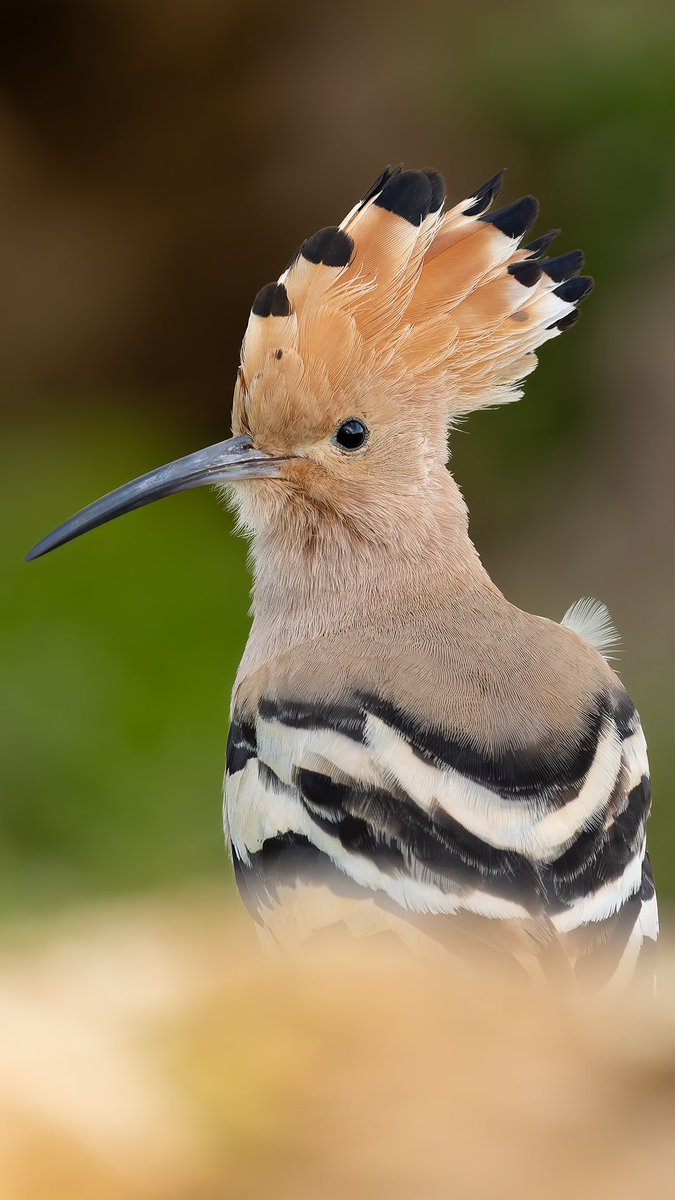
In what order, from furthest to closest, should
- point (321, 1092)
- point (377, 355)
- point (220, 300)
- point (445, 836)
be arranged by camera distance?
1. point (220, 300)
2. point (377, 355)
3. point (445, 836)
4. point (321, 1092)

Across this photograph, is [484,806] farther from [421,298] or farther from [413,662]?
[421,298]

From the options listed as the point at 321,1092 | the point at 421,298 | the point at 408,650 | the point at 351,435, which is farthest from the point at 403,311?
the point at 321,1092

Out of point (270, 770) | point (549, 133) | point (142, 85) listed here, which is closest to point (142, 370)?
point (142, 85)

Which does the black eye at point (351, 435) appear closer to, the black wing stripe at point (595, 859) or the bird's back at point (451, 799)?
the bird's back at point (451, 799)

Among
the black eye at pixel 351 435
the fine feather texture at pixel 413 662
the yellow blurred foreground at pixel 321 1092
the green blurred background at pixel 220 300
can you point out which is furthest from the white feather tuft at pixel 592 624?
the green blurred background at pixel 220 300

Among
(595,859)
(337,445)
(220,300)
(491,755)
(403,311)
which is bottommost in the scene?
(595,859)

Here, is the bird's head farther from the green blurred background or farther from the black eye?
the green blurred background

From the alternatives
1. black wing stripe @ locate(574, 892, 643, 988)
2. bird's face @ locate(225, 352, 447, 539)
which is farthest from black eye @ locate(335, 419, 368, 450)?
black wing stripe @ locate(574, 892, 643, 988)
